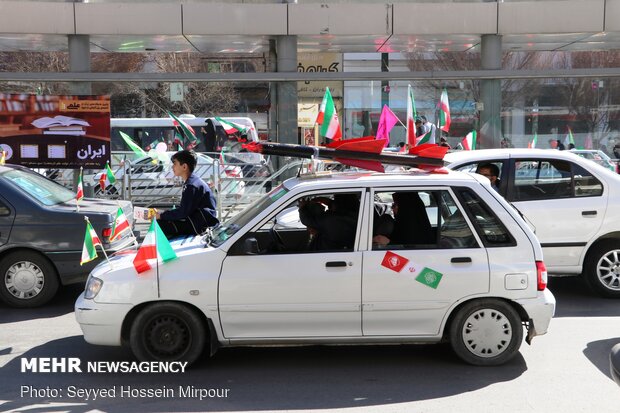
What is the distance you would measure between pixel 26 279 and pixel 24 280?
3 cm

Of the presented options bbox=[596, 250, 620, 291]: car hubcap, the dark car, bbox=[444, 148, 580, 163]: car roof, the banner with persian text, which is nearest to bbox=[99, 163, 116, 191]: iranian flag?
the banner with persian text

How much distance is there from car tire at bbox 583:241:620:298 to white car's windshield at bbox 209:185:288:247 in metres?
4.19

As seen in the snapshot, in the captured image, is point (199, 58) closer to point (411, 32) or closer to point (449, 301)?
point (411, 32)

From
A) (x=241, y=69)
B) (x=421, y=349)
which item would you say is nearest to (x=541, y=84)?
(x=241, y=69)

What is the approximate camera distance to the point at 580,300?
8.38 meters

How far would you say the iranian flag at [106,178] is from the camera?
40.5 feet

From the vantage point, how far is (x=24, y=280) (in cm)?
806

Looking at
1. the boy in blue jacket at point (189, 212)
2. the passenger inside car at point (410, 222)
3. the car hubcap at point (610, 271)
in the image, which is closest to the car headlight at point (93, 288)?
the boy in blue jacket at point (189, 212)

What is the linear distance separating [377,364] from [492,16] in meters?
10.00

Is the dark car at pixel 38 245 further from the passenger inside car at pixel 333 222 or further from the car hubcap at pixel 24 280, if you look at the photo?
the passenger inside car at pixel 333 222

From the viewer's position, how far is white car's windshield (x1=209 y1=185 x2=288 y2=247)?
586 cm

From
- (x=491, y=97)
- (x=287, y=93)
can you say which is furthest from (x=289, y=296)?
(x=491, y=97)

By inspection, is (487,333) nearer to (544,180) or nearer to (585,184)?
(544,180)

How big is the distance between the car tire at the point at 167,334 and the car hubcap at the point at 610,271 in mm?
5014
